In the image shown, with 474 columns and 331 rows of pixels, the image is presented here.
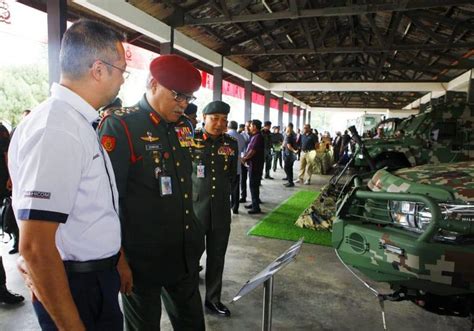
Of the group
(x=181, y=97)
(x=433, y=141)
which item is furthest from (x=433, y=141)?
(x=181, y=97)

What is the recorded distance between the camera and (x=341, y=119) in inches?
1676

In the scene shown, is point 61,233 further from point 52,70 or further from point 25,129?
point 52,70

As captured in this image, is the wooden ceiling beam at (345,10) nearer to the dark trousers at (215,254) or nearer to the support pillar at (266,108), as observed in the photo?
the dark trousers at (215,254)

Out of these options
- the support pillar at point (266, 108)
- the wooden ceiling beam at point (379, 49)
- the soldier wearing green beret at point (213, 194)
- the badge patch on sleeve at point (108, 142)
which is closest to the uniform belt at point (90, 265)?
the badge patch on sleeve at point (108, 142)

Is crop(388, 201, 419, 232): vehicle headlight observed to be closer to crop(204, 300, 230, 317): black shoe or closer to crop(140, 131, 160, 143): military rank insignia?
crop(204, 300, 230, 317): black shoe

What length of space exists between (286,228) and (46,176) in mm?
4721

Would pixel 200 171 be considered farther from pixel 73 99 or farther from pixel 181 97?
pixel 73 99

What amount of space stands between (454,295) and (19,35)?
5.68 metres

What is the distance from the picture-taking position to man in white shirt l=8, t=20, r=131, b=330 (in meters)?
0.90

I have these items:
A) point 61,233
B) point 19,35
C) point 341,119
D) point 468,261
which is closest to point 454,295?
point 468,261

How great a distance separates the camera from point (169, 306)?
1.72 metres

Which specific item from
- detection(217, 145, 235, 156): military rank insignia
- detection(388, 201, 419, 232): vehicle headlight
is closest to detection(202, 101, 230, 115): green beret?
detection(217, 145, 235, 156): military rank insignia

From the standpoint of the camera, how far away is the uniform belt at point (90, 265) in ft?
3.46

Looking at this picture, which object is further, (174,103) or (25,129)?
(174,103)
